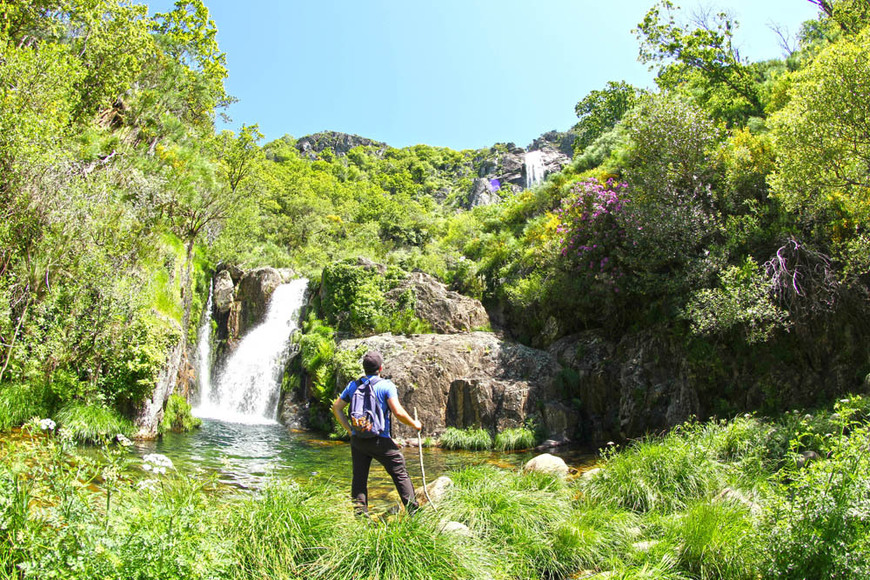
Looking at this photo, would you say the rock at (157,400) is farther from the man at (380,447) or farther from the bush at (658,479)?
the bush at (658,479)

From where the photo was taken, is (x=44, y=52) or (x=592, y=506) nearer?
(x=592, y=506)

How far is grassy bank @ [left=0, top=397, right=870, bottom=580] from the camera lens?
307 cm

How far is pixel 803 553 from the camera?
3670 mm

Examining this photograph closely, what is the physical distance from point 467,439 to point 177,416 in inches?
318

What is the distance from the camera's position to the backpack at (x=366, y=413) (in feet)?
17.3

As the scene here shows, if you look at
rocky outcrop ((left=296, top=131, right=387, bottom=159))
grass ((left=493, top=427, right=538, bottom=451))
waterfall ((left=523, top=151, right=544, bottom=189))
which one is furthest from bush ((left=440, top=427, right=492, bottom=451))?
rocky outcrop ((left=296, top=131, right=387, bottom=159))

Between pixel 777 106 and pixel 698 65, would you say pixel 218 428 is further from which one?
pixel 698 65

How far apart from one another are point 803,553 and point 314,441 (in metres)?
12.7

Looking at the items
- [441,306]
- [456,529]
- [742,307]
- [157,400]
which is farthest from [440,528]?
[441,306]

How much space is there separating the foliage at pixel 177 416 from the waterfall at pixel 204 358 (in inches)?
233

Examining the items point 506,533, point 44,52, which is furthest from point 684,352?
point 44,52

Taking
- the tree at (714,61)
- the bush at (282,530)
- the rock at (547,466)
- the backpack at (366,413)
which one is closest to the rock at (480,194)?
the tree at (714,61)

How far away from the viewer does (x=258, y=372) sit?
800 inches

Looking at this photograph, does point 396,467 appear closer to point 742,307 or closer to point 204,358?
point 742,307
